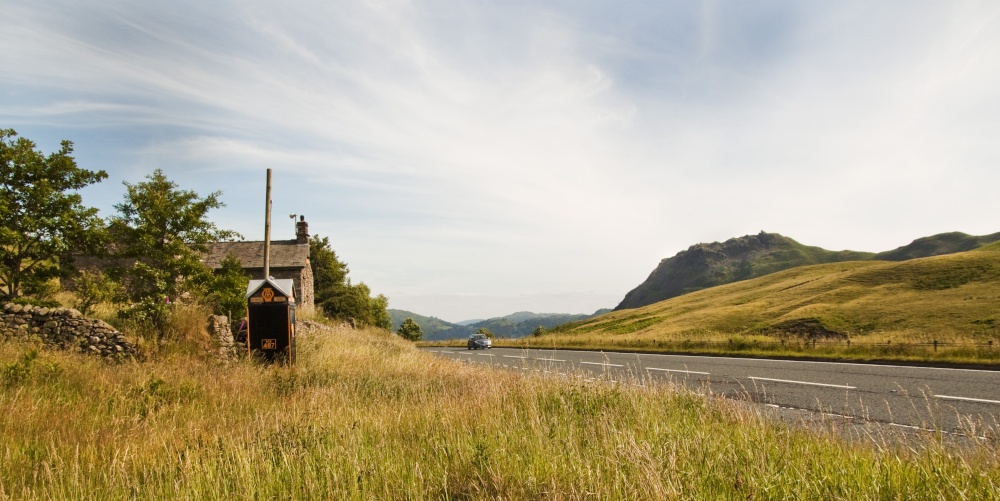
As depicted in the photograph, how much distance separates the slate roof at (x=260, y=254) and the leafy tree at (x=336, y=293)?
5.19m

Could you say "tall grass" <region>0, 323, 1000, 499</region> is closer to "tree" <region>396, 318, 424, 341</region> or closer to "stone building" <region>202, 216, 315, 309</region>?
"stone building" <region>202, 216, 315, 309</region>

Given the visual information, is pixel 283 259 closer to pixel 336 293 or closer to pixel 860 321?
pixel 336 293

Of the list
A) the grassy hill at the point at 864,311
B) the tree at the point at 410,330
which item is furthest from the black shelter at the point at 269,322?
the tree at the point at 410,330

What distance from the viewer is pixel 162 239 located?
16250 millimetres

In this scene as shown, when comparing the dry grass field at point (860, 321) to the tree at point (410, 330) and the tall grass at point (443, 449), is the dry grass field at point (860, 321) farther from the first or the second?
the tree at point (410, 330)

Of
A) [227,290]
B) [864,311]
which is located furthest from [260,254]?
[864,311]

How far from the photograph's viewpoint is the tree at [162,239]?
48.2 feet

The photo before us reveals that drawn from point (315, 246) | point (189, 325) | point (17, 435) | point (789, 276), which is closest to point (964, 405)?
point (17, 435)

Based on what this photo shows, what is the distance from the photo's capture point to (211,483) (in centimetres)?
393

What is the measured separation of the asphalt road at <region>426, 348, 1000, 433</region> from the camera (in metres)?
7.96

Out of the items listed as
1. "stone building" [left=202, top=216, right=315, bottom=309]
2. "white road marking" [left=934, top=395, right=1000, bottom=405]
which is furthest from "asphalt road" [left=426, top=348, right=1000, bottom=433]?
"stone building" [left=202, top=216, right=315, bottom=309]

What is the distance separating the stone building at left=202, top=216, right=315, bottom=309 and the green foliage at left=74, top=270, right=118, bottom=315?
22.8 metres

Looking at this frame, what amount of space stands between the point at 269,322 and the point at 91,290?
5623mm

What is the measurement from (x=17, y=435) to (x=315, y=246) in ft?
186
